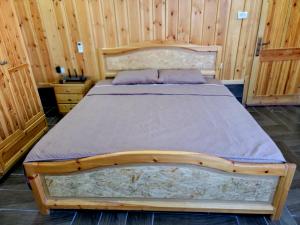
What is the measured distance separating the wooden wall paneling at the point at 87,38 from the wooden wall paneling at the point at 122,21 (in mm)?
407

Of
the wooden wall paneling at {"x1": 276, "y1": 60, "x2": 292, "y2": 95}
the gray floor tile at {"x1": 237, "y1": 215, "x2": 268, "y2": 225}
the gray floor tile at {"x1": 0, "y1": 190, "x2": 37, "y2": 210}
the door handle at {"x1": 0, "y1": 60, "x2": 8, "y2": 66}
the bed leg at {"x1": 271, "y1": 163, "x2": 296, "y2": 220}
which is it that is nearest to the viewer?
the bed leg at {"x1": 271, "y1": 163, "x2": 296, "y2": 220}

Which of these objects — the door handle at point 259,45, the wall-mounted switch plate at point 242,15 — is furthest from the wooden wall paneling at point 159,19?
the door handle at point 259,45

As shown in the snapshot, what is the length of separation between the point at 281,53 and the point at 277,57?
0.07 m

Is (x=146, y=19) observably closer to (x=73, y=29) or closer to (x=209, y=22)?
(x=209, y=22)

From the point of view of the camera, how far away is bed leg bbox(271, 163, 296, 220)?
4.57 ft

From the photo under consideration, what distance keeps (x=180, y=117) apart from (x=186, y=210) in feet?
2.51

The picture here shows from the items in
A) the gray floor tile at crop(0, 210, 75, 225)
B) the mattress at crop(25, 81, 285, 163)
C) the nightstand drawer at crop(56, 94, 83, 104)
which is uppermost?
the mattress at crop(25, 81, 285, 163)

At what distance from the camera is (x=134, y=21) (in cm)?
303

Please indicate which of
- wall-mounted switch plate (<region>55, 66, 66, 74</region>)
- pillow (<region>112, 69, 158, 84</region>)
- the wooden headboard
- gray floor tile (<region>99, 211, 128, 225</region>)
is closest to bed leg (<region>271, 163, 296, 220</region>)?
gray floor tile (<region>99, 211, 128, 225</region>)

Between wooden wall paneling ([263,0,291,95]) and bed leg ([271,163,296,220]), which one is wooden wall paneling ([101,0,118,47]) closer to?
wooden wall paneling ([263,0,291,95])

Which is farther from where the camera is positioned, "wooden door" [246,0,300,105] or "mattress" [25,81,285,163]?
"wooden door" [246,0,300,105]

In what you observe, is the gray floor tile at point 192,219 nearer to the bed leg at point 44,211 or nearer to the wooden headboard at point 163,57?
the bed leg at point 44,211

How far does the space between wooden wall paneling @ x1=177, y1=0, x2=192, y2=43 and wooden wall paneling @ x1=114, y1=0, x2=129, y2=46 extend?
0.75 m

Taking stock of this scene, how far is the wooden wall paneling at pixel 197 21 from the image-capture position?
115 inches
